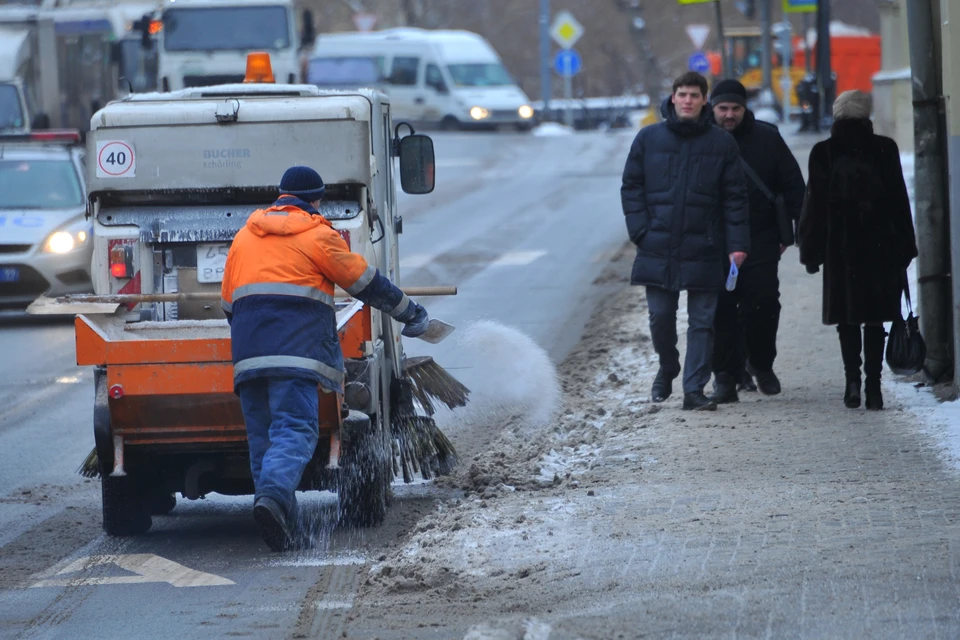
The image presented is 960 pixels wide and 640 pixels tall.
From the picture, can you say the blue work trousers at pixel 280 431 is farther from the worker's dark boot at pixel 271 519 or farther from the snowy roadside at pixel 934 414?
the snowy roadside at pixel 934 414

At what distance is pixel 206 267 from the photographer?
773cm

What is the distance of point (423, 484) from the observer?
8586mm

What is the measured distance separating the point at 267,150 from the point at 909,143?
53.9 feet

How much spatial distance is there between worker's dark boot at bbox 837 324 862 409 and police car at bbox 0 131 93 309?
8.50m

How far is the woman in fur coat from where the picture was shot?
885 centimetres

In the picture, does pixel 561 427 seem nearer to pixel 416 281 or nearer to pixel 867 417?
pixel 867 417

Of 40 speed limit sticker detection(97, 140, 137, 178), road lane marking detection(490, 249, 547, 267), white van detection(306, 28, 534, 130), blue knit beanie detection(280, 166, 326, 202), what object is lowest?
road lane marking detection(490, 249, 547, 267)

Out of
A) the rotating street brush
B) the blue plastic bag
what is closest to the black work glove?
the rotating street brush

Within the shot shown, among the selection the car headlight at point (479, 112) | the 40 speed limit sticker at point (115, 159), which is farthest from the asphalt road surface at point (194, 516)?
the car headlight at point (479, 112)

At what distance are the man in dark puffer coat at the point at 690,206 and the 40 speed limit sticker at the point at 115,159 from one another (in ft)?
9.31

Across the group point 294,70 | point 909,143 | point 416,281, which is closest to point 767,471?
point 416,281

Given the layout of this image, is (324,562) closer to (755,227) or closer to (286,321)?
(286,321)

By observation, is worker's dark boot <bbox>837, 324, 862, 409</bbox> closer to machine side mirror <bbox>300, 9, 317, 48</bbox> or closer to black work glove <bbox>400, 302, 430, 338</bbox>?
black work glove <bbox>400, 302, 430, 338</bbox>

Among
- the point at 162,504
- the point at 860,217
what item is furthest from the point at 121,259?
the point at 860,217
